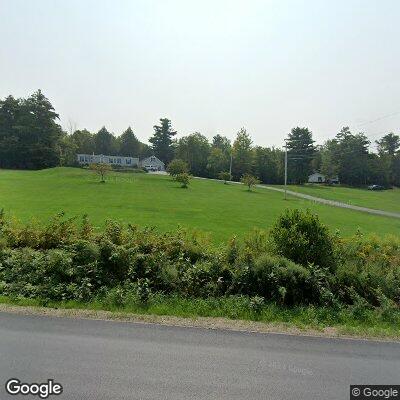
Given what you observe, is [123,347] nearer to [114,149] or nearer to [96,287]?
[96,287]

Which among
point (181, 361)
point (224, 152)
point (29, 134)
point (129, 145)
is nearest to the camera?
point (181, 361)

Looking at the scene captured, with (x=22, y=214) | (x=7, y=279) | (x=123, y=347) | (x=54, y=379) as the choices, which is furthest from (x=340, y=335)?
(x=22, y=214)

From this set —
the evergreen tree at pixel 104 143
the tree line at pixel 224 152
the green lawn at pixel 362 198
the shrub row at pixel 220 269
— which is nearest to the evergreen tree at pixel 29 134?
the tree line at pixel 224 152

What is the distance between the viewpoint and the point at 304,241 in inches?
322

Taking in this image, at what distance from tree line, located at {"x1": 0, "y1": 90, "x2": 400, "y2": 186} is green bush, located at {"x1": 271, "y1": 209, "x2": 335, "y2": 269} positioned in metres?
68.0

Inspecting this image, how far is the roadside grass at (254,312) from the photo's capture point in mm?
6297

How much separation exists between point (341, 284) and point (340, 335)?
2.18 m

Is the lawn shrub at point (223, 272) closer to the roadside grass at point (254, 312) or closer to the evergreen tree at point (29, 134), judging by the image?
the roadside grass at point (254, 312)

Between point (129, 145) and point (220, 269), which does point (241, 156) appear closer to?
point (129, 145)

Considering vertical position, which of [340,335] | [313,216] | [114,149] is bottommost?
[340,335]

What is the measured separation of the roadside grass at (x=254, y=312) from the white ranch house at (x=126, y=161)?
83.7 metres

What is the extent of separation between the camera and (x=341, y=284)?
7.87 metres

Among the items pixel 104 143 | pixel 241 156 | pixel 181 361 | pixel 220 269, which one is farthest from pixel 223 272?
pixel 104 143

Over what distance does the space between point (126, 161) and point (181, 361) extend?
9241cm
